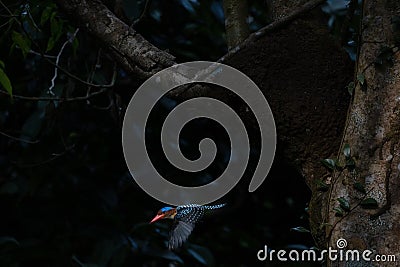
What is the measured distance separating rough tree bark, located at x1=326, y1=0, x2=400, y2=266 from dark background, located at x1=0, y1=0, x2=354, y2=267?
38.9 inches

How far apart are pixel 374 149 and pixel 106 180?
1474 mm

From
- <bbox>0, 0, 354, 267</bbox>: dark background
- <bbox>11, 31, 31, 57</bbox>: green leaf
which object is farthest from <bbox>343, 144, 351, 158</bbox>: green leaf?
<bbox>0, 0, 354, 267</bbox>: dark background

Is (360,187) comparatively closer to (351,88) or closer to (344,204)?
(344,204)

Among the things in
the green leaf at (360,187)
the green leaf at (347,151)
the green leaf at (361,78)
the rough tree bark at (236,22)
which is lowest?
the green leaf at (360,187)

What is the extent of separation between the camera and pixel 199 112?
4.81 ft

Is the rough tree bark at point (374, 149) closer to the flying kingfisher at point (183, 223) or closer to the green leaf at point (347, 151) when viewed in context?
the green leaf at point (347, 151)

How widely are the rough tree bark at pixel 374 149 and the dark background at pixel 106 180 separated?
0.99 meters

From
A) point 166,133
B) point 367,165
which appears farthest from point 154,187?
point 367,165

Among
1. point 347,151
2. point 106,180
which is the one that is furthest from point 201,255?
point 347,151

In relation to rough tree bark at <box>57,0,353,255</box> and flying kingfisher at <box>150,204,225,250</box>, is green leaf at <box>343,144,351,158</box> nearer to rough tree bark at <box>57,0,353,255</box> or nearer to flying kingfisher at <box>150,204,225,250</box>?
rough tree bark at <box>57,0,353,255</box>

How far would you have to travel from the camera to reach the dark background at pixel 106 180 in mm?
2283

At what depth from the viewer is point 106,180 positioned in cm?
250

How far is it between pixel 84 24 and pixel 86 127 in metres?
1.02

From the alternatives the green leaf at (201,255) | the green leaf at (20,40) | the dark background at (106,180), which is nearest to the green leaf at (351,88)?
the green leaf at (20,40)
